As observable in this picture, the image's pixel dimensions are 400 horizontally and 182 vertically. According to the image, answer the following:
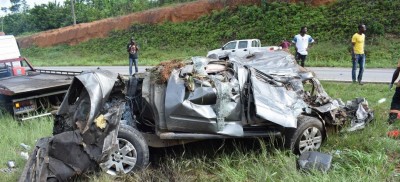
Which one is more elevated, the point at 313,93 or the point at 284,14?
the point at 284,14

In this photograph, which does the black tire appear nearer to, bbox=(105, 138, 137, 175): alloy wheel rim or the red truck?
bbox=(105, 138, 137, 175): alloy wheel rim

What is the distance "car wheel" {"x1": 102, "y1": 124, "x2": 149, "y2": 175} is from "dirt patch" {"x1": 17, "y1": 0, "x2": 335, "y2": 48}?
24.0 m

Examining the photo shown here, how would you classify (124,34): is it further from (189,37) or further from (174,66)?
(174,66)

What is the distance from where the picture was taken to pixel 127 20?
39469 mm

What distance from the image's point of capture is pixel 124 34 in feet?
123

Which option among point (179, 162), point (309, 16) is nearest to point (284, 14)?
point (309, 16)

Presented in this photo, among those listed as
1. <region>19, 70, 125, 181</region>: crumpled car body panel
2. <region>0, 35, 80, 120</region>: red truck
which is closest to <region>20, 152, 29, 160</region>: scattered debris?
<region>19, 70, 125, 181</region>: crumpled car body panel

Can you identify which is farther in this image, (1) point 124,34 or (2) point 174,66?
(1) point 124,34

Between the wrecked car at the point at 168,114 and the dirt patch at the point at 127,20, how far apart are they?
22825 millimetres

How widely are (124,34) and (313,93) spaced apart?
33563mm

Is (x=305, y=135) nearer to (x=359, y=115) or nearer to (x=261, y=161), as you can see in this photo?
(x=261, y=161)

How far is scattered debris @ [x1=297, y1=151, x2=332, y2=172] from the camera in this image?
14.1 ft

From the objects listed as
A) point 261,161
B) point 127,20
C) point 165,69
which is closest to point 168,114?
point 165,69

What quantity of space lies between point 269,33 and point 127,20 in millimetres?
18529
